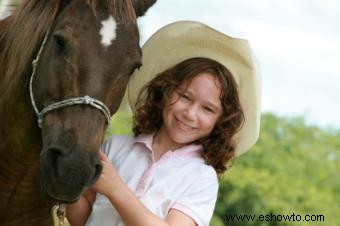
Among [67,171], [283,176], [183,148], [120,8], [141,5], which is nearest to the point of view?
[67,171]

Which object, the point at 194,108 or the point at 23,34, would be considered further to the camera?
the point at 194,108

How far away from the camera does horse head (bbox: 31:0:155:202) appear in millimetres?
2389

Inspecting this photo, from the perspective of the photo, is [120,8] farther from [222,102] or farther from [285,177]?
[285,177]

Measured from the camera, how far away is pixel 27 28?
273 cm

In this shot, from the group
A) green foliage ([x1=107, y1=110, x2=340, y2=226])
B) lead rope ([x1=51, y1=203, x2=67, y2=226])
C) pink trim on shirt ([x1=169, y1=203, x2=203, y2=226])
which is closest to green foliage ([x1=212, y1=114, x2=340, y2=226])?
green foliage ([x1=107, y1=110, x2=340, y2=226])

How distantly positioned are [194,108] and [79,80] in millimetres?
650

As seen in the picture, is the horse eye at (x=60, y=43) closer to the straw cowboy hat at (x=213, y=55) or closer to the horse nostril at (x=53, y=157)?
the horse nostril at (x=53, y=157)

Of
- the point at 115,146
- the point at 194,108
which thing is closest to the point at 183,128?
the point at 194,108

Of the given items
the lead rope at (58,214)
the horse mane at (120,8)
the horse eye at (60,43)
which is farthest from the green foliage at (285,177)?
the horse eye at (60,43)

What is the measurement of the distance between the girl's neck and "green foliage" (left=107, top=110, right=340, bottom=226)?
15.1ft

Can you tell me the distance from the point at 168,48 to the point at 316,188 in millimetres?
6656

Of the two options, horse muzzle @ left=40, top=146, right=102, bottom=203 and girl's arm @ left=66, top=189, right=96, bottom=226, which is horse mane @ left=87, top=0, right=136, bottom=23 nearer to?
horse muzzle @ left=40, top=146, right=102, bottom=203

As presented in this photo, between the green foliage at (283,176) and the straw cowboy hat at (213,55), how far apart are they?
4.50 m

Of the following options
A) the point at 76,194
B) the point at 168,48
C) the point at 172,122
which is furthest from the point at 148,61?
the point at 76,194
